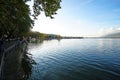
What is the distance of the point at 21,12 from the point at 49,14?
3.96 metres

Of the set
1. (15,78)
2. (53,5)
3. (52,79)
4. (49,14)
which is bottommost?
(52,79)

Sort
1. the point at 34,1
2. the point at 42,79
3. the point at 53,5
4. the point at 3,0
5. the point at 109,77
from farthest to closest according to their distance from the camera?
the point at 109,77 → the point at 42,79 → the point at 34,1 → the point at 53,5 → the point at 3,0

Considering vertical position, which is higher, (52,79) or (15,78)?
(15,78)

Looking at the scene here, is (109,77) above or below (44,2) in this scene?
below

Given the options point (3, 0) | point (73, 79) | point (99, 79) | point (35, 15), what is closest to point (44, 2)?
point (35, 15)

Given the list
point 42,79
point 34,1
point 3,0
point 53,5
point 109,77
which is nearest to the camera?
point 3,0

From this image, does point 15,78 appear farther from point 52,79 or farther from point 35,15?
point 35,15

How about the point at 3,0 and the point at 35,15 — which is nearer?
the point at 3,0

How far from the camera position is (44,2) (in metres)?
11.6

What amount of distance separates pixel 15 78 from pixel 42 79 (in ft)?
10.8

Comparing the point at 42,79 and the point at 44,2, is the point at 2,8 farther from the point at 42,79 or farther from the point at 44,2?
the point at 42,79

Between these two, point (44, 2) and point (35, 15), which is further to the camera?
point (35, 15)

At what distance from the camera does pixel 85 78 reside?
14070mm

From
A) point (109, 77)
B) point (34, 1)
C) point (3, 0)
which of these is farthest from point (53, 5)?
point (109, 77)
